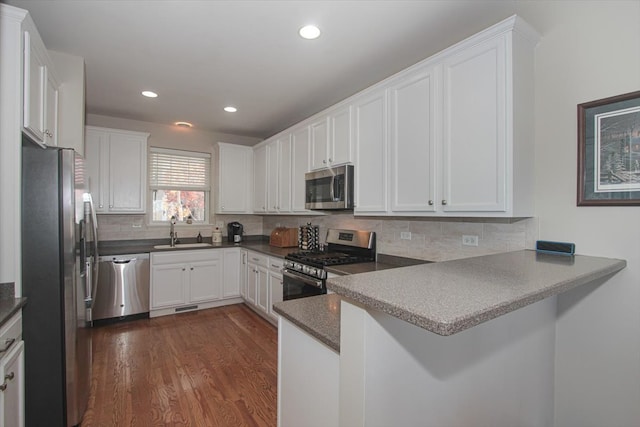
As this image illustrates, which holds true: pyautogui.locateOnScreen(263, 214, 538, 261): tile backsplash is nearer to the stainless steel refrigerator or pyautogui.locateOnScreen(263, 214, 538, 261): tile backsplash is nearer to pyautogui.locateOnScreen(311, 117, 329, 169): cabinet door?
pyautogui.locateOnScreen(311, 117, 329, 169): cabinet door

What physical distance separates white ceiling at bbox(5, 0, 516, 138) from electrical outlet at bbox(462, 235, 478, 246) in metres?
1.43

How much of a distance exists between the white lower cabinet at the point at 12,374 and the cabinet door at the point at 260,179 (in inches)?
120

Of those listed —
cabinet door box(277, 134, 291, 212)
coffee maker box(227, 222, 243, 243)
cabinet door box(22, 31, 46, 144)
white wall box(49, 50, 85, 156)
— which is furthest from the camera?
coffee maker box(227, 222, 243, 243)

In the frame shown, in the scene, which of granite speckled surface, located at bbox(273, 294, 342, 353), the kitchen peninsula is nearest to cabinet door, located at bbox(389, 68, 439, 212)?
the kitchen peninsula

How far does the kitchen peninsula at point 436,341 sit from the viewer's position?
854mm

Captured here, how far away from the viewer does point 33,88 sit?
1.82 metres

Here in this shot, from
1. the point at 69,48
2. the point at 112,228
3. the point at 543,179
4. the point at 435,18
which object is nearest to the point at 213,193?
the point at 112,228

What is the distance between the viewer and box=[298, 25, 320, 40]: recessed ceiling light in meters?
2.05

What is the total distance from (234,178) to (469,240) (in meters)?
3.54

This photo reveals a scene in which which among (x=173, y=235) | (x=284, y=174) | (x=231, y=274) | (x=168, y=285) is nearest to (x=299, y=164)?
(x=284, y=174)

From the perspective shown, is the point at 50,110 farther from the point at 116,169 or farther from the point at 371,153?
the point at 371,153

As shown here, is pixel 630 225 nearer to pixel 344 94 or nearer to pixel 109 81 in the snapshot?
pixel 344 94

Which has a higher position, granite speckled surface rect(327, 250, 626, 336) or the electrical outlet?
the electrical outlet

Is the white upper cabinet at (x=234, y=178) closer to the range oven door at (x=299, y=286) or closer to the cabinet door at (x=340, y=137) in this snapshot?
the range oven door at (x=299, y=286)
